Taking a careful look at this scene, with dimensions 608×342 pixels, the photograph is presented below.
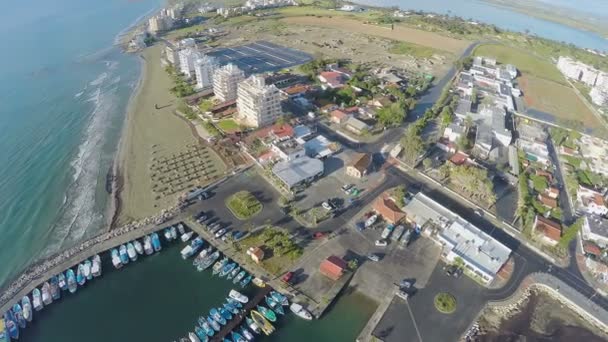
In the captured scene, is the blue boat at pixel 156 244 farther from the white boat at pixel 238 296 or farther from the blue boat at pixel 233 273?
the white boat at pixel 238 296

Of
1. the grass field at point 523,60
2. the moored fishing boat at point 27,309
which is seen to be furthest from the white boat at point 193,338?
the grass field at point 523,60

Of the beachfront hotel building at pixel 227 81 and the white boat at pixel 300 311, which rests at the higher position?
the beachfront hotel building at pixel 227 81

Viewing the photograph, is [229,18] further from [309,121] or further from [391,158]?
[391,158]

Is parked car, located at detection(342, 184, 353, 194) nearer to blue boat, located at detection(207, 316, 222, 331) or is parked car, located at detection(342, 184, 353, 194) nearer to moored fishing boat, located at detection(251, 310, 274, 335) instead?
moored fishing boat, located at detection(251, 310, 274, 335)

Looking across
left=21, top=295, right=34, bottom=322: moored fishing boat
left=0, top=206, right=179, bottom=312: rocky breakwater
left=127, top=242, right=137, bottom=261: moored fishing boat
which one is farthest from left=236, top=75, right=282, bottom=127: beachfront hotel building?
left=21, top=295, right=34, bottom=322: moored fishing boat

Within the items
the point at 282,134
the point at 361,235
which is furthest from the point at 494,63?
the point at 361,235

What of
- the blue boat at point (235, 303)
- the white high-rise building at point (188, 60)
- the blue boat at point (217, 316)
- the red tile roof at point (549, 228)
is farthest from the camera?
the white high-rise building at point (188, 60)
